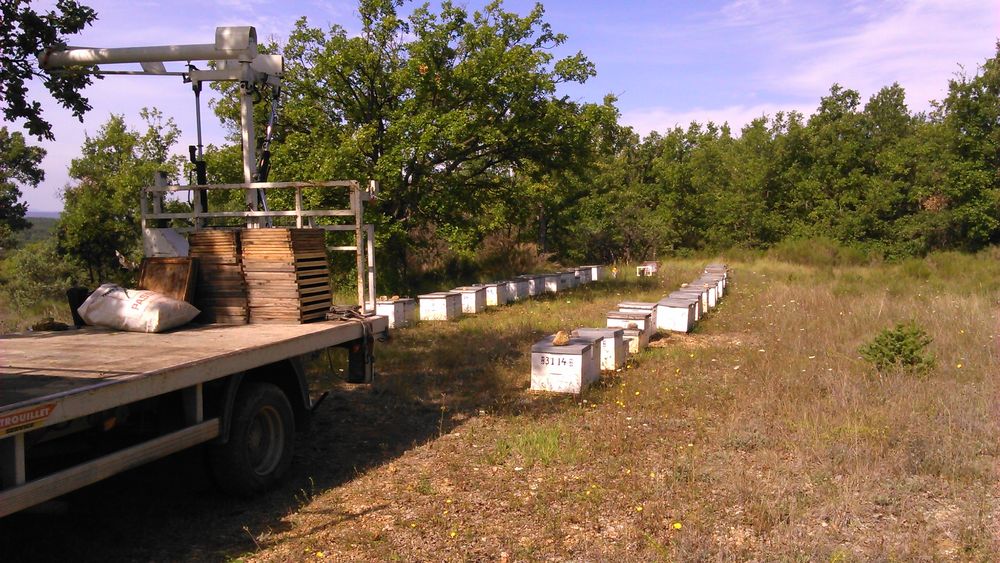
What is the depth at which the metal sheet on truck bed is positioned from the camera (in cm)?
364

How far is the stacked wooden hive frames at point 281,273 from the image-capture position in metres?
6.19

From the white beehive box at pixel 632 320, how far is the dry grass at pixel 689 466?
0.57 m

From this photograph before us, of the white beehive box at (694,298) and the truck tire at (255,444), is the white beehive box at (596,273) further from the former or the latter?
the truck tire at (255,444)

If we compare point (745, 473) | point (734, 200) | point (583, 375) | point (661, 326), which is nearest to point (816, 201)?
point (734, 200)

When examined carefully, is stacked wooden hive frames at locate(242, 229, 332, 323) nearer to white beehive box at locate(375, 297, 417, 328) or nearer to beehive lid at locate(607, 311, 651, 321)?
beehive lid at locate(607, 311, 651, 321)

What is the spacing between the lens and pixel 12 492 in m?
3.43

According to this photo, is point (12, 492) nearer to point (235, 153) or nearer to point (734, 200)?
point (235, 153)

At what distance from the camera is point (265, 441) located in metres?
5.72

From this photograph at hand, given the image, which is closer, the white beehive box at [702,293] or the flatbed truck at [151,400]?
the flatbed truck at [151,400]

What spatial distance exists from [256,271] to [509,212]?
16.5m

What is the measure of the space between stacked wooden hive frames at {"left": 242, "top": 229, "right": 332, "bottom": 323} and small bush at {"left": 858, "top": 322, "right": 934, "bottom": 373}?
7328mm

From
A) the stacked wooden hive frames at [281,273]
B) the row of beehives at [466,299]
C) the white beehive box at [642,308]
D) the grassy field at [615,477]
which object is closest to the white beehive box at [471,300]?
the row of beehives at [466,299]

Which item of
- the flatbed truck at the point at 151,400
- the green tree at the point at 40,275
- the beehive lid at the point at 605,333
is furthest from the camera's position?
the green tree at the point at 40,275

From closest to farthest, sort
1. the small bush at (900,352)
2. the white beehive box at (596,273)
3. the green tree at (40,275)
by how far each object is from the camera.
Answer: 1. the small bush at (900,352)
2. the green tree at (40,275)
3. the white beehive box at (596,273)
